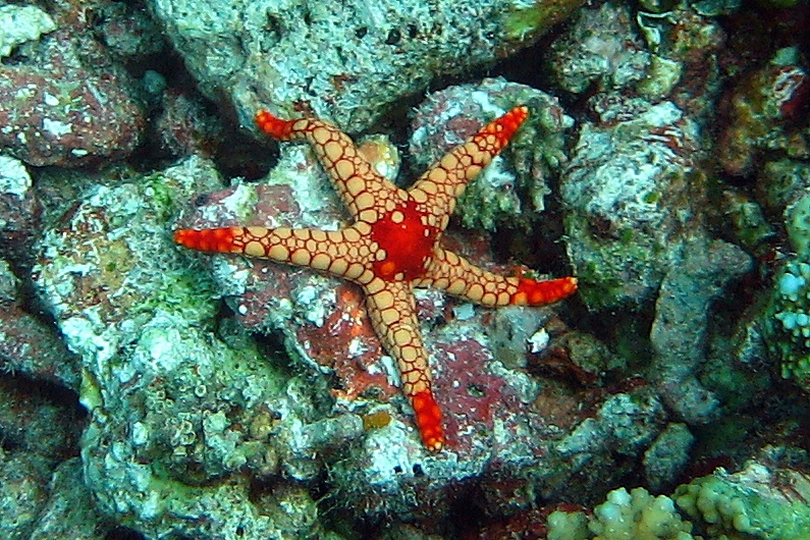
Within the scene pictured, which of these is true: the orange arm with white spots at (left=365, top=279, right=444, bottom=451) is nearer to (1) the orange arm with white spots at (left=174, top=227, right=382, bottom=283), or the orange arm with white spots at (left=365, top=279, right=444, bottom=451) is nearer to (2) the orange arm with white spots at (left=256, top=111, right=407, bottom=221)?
(1) the orange arm with white spots at (left=174, top=227, right=382, bottom=283)

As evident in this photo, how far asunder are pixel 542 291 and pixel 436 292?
73 centimetres

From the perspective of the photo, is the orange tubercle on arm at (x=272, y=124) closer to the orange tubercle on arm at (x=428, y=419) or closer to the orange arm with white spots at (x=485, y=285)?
the orange arm with white spots at (x=485, y=285)

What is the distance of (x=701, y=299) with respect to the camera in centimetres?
454

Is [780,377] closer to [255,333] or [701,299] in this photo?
[701,299]

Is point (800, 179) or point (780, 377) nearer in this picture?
point (780, 377)

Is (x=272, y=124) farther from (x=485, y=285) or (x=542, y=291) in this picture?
(x=542, y=291)

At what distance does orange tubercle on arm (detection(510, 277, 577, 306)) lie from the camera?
15.6 ft

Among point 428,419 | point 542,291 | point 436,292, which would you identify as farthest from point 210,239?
point 542,291

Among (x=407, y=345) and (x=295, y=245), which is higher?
(x=295, y=245)

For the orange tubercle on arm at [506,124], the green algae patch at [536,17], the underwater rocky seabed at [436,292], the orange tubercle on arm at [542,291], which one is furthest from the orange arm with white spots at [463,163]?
the orange tubercle on arm at [542,291]

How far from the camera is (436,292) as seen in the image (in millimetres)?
4777

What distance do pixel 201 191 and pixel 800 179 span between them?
392 centimetres

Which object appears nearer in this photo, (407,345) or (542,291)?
(407,345)

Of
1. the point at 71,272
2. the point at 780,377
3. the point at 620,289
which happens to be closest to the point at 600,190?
the point at 620,289
